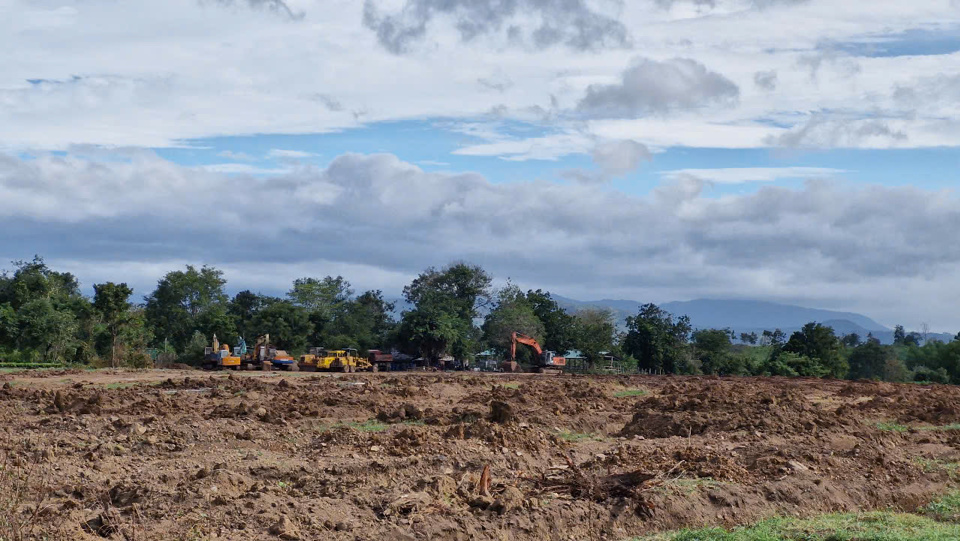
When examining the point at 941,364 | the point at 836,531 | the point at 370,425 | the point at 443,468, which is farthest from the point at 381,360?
the point at 836,531

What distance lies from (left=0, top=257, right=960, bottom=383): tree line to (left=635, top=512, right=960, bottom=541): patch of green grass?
42.5m

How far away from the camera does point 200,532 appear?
30.9 ft

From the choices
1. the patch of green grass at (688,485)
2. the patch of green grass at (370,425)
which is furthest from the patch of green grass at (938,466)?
the patch of green grass at (370,425)

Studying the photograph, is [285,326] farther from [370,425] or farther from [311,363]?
[370,425]

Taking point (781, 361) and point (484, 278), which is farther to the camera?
point (484, 278)

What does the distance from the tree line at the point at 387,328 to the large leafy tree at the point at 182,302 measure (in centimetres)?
11

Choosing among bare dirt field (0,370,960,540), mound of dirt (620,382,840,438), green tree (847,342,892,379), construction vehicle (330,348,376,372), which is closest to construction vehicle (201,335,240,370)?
construction vehicle (330,348,376,372)

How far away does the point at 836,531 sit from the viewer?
10.1 metres

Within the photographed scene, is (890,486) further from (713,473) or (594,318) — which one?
(594,318)

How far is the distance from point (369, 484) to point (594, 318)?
7230 cm

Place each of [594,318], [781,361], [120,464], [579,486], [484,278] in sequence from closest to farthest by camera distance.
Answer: [579,486] < [120,464] < [781,361] < [484,278] < [594,318]

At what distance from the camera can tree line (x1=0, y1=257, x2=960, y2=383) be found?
48.9 m

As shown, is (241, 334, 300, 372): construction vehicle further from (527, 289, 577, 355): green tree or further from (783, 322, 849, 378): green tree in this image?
(783, 322, 849, 378): green tree

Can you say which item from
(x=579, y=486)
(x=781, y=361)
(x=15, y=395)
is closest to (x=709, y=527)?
(x=579, y=486)
